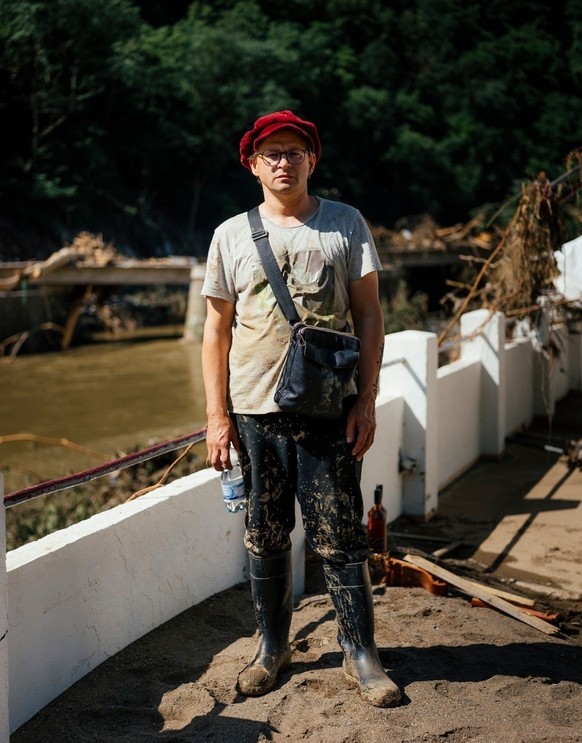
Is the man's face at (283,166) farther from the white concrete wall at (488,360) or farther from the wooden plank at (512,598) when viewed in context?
the white concrete wall at (488,360)

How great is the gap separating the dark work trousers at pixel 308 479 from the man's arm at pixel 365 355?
0.05m

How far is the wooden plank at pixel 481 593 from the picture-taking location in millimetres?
4125

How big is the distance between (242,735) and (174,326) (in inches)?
1015

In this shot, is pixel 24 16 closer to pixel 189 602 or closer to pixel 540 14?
pixel 189 602

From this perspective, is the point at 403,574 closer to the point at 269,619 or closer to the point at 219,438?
the point at 269,619

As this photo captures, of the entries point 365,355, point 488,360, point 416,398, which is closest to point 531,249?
point 488,360

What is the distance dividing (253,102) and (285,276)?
38.1 m

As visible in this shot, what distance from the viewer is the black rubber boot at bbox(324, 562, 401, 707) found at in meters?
3.20

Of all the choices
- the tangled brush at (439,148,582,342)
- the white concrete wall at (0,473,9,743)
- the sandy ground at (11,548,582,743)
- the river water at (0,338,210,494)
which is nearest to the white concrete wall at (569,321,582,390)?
the tangled brush at (439,148,582,342)

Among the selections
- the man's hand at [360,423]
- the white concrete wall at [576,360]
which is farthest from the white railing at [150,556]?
the white concrete wall at [576,360]

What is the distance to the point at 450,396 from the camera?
713 centimetres

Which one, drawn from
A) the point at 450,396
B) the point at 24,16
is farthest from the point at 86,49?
the point at 450,396

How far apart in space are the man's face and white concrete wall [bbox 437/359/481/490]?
3775 mm

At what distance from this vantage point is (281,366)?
3135mm
